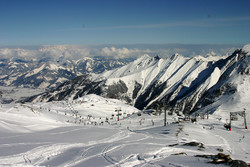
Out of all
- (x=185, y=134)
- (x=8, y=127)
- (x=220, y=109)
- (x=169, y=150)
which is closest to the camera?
(x=169, y=150)

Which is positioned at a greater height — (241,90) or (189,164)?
(241,90)

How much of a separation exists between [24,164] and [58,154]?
439 cm

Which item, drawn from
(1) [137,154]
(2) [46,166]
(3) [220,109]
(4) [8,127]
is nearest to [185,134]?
(1) [137,154]

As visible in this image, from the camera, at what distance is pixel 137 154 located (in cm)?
2078

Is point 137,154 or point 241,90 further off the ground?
point 241,90

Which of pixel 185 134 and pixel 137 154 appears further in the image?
pixel 185 134

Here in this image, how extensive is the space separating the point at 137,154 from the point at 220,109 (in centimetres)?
14632

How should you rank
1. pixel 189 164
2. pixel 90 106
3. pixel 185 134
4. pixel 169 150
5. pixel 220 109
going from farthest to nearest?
pixel 220 109, pixel 90 106, pixel 185 134, pixel 169 150, pixel 189 164

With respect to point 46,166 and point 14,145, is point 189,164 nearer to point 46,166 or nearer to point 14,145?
point 46,166

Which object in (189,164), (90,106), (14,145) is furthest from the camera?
(90,106)

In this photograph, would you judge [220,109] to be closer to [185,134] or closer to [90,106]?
[90,106]

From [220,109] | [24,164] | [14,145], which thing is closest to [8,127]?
[14,145]

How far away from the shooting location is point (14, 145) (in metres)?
25.8

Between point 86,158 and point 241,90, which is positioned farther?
point 241,90
